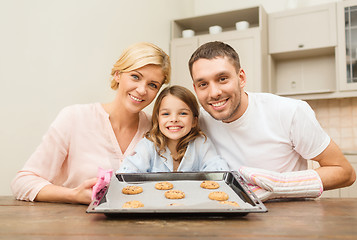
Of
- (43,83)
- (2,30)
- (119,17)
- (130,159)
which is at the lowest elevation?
(130,159)

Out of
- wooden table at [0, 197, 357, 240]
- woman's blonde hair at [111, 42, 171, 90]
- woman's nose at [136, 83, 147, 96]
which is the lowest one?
wooden table at [0, 197, 357, 240]

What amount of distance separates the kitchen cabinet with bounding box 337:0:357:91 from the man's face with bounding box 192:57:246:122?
2160 mm

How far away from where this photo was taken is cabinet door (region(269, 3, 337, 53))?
122 inches

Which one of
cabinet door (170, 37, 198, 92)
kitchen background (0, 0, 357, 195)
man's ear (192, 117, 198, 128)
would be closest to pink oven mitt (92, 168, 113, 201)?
man's ear (192, 117, 198, 128)

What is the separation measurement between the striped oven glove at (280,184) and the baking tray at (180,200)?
46 mm

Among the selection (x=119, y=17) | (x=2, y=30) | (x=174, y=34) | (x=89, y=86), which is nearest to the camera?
(x=2, y=30)

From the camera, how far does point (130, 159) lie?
1368mm

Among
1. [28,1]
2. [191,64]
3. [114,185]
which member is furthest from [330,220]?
[28,1]

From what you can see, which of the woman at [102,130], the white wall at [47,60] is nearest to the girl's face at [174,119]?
the woman at [102,130]

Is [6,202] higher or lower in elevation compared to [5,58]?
lower

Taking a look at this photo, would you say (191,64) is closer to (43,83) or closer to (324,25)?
(43,83)

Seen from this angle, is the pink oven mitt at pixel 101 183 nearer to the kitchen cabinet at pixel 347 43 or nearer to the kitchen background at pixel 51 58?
the kitchen background at pixel 51 58

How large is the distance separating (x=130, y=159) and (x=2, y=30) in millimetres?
1103

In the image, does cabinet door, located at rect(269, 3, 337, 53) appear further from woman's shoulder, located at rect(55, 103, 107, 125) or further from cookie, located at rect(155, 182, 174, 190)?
cookie, located at rect(155, 182, 174, 190)
